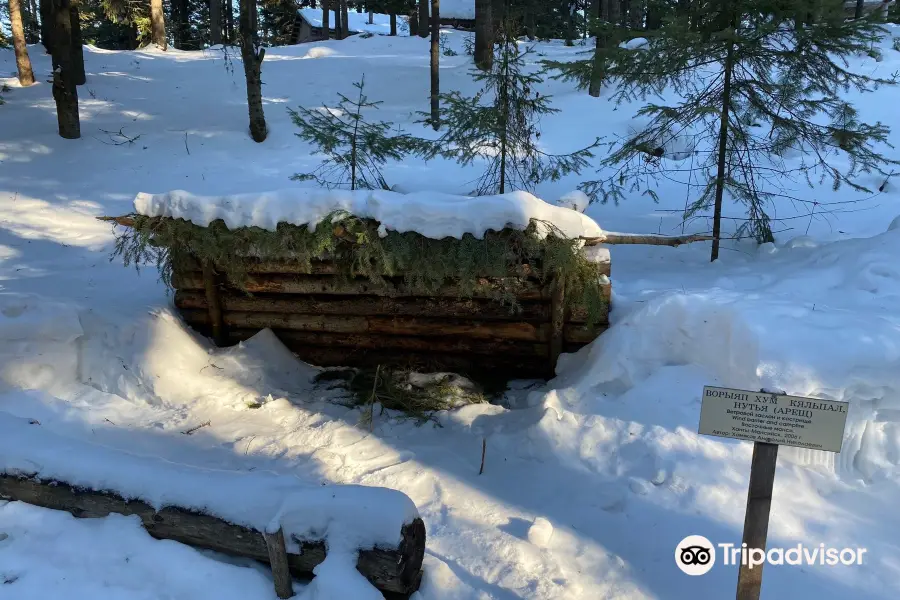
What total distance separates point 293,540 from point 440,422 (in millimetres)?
2185

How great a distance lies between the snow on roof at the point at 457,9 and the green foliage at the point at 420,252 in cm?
3087

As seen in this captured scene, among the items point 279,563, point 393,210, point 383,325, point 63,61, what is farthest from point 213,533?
point 63,61

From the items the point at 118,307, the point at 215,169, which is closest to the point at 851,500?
the point at 118,307

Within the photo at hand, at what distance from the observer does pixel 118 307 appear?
18.2ft

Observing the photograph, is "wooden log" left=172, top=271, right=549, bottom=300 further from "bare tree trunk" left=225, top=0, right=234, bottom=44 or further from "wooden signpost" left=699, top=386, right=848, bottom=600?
"bare tree trunk" left=225, top=0, right=234, bottom=44

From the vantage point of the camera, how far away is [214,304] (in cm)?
582

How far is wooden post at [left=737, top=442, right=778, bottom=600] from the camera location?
7.77 ft

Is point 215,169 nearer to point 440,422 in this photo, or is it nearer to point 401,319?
point 401,319

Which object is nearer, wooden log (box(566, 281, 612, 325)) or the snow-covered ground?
the snow-covered ground

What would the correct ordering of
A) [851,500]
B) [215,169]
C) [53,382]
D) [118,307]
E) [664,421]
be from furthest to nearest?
1. [215,169]
2. [118,307]
3. [53,382]
4. [664,421]
5. [851,500]

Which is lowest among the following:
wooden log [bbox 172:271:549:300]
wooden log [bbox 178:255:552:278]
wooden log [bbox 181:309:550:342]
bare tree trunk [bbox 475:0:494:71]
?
wooden log [bbox 181:309:550:342]

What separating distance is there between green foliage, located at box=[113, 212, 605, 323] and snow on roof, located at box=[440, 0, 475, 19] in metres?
30.9

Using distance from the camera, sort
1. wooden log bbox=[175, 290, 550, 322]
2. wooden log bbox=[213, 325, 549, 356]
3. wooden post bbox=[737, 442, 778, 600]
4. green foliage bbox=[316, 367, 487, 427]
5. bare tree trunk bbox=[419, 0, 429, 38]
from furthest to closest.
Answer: bare tree trunk bbox=[419, 0, 429, 38] → wooden log bbox=[213, 325, 549, 356] → wooden log bbox=[175, 290, 550, 322] → green foliage bbox=[316, 367, 487, 427] → wooden post bbox=[737, 442, 778, 600]

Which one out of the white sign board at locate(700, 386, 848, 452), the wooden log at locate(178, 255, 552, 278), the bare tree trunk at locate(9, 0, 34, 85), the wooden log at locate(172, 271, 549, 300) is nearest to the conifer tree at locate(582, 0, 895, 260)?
the wooden log at locate(172, 271, 549, 300)
